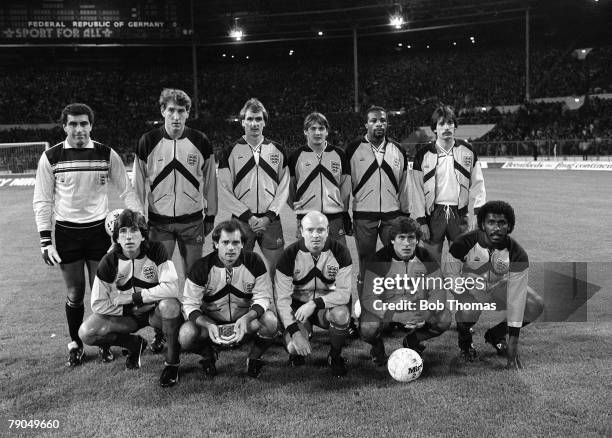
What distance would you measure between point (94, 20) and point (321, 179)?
100 feet

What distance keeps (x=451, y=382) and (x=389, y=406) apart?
0.59 meters

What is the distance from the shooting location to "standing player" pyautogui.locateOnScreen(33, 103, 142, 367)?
4328 millimetres

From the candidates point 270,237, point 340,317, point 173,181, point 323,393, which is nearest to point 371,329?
point 340,317

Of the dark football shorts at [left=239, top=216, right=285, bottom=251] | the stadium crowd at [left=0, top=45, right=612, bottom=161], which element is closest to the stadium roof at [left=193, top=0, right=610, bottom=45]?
Result: the stadium crowd at [left=0, top=45, right=612, bottom=161]

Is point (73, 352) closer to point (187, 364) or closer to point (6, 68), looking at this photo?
point (187, 364)

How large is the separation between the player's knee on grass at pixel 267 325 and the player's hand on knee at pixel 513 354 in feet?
5.40

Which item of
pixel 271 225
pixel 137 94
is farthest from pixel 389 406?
pixel 137 94

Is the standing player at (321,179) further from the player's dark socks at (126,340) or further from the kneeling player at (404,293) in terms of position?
the player's dark socks at (126,340)

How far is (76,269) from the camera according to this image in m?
4.40

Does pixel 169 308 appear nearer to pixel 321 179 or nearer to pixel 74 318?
pixel 74 318

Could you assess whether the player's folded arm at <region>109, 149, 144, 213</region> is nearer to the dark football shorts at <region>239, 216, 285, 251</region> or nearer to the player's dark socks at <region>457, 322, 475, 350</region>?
the dark football shorts at <region>239, 216, 285, 251</region>

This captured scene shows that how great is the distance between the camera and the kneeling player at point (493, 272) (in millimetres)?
4117

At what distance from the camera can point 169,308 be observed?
3.94 m

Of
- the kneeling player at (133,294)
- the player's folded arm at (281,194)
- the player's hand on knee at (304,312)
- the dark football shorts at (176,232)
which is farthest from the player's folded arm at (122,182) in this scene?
the player's hand on knee at (304,312)
